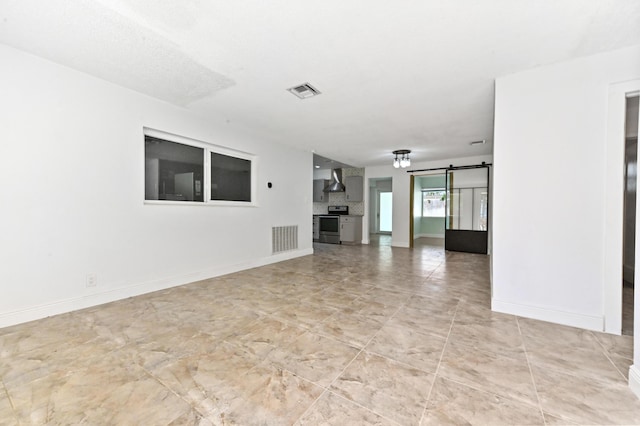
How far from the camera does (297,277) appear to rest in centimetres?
391

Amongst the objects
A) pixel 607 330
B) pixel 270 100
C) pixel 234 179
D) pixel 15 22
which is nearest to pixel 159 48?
pixel 15 22

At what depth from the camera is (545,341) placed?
2010 millimetres

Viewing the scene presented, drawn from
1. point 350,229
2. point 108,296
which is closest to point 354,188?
point 350,229

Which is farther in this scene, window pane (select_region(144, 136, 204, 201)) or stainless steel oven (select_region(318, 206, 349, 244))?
stainless steel oven (select_region(318, 206, 349, 244))

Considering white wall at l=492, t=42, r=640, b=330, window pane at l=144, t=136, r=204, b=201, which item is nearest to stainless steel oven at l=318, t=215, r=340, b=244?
window pane at l=144, t=136, r=204, b=201

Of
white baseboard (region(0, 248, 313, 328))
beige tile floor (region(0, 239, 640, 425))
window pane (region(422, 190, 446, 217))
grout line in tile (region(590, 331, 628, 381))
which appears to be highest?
window pane (region(422, 190, 446, 217))

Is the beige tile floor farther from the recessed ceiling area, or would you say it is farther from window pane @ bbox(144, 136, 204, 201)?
the recessed ceiling area

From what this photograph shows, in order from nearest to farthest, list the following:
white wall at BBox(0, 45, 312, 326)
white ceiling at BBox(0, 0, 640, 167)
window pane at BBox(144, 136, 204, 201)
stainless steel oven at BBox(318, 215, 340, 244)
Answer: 1. white ceiling at BBox(0, 0, 640, 167)
2. white wall at BBox(0, 45, 312, 326)
3. window pane at BBox(144, 136, 204, 201)
4. stainless steel oven at BBox(318, 215, 340, 244)

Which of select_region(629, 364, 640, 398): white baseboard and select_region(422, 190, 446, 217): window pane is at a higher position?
select_region(422, 190, 446, 217): window pane

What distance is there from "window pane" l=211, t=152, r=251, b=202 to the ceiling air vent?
180 cm

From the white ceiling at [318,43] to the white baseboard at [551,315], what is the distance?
224cm

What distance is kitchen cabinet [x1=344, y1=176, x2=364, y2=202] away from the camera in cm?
812

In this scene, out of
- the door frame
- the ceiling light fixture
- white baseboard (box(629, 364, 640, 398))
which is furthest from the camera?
the ceiling light fixture

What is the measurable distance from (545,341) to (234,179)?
14.0 ft
